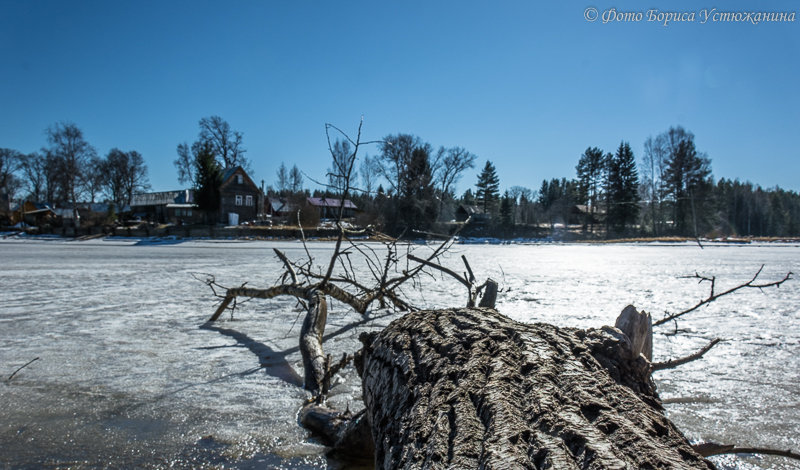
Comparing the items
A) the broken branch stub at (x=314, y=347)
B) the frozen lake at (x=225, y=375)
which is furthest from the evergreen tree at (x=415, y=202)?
the broken branch stub at (x=314, y=347)

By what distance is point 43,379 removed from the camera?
3277mm

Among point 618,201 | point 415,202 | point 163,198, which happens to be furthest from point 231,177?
point 618,201

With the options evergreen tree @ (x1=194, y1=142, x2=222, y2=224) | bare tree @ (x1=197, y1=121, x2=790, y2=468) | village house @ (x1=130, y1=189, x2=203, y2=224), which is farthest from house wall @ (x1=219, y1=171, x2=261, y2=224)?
bare tree @ (x1=197, y1=121, x2=790, y2=468)

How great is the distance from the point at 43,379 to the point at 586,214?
64.4 metres

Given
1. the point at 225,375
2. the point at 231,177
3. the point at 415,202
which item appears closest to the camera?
the point at 225,375

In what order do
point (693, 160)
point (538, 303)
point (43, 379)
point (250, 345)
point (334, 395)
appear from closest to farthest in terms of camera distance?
point (334, 395)
point (43, 379)
point (250, 345)
point (538, 303)
point (693, 160)

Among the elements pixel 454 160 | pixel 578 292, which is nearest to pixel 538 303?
pixel 578 292

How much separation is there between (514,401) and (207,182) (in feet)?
159

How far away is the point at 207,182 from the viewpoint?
1754 inches

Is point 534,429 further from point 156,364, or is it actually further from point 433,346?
point 156,364

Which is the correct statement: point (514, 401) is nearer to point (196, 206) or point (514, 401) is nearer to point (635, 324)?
point (635, 324)

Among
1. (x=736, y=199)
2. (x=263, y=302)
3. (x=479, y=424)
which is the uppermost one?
(x=736, y=199)

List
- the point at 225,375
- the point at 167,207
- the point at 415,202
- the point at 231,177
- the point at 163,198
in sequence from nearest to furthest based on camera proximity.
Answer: the point at 225,375 < the point at 415,202 < the point at 231,177 < the point at 167,207 < the point at 163,198

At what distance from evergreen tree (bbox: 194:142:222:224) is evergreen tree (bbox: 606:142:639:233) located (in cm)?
4709
